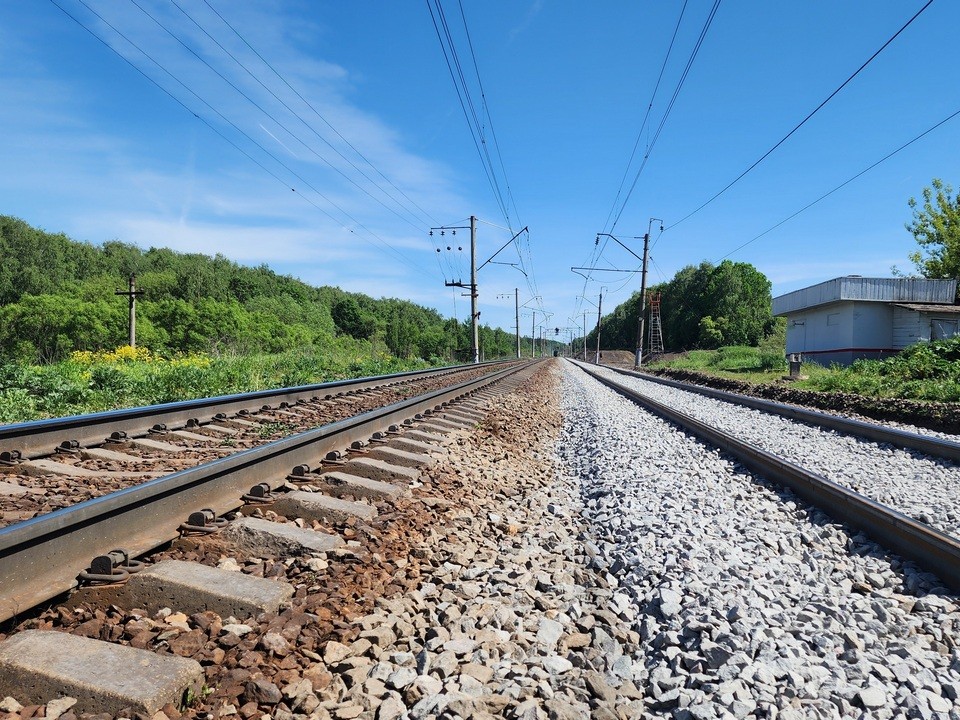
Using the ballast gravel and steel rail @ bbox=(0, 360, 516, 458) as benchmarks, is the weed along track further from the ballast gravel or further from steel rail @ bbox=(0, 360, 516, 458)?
steel rail @ bbox=(0, 360, 516, 458)

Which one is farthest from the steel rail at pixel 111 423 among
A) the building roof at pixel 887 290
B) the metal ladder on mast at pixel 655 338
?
the metal ladder on mast at pixel 655 338

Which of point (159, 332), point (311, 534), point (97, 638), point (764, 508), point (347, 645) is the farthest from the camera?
point (159, 332)

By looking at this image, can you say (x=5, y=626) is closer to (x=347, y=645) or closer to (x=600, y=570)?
(x=347, y=645)

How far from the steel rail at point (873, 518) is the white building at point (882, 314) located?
88.9 feet

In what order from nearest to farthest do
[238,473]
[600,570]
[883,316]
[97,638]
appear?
[97,638], [600,570], [238,473], [883,316]

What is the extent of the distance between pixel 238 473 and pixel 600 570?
7.44 feet

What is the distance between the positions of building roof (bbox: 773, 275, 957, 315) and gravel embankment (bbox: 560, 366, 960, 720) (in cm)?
2826

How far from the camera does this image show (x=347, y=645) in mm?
2162

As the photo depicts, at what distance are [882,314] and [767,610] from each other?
31.9 m

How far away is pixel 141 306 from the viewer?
68000 mm

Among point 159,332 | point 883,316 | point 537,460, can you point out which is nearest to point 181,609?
point 537,460

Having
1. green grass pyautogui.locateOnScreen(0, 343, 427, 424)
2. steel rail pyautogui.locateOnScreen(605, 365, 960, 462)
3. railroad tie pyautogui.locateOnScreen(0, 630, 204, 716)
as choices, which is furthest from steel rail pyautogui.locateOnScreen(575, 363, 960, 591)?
green grass pyautogui.locateOnScreen(0, 343, 427, 424)

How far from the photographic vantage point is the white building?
2691cm

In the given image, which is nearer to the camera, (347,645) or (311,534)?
(347,645)
